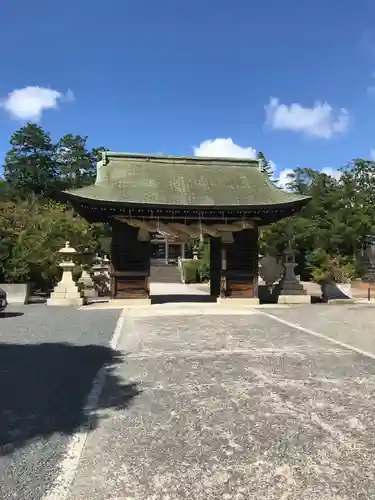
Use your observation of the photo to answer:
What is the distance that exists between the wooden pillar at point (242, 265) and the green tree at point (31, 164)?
52.1m

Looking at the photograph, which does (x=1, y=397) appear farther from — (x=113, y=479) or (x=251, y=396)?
(x=251, y=396)

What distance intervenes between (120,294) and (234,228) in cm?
478

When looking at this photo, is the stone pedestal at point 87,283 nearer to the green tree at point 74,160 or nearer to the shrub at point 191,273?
the shrub at point 191,273

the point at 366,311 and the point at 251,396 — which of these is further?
the point at 366,311

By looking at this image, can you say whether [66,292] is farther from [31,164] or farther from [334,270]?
[31,164]

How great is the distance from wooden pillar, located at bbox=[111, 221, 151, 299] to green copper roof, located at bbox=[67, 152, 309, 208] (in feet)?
4.72

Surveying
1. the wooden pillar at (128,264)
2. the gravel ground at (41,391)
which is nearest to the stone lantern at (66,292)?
the wooden pillar at (128,264)

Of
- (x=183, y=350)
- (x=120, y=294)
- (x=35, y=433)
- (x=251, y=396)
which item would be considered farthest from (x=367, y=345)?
(x=120, y=294)

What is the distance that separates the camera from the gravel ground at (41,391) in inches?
127

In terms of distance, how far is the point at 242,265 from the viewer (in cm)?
1670

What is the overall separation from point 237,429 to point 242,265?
1280 cm

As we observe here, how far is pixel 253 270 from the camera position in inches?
661

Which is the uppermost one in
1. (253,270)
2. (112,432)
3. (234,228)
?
(234,228)

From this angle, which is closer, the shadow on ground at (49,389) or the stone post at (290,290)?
the shadow on ground at (49,389)
